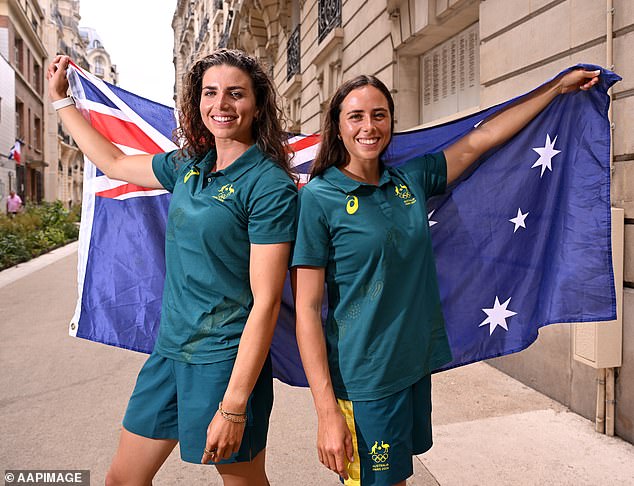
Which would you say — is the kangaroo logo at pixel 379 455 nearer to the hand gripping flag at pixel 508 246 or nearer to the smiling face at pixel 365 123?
the hand gripping flag at pixel 508 246

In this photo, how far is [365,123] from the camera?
2041mm

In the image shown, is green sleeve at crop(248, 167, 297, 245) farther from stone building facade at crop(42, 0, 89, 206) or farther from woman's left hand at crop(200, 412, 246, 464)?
stone building facade at crop(42, 0, 89, 206)

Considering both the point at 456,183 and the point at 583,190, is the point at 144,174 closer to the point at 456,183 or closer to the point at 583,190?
the point at 456,183

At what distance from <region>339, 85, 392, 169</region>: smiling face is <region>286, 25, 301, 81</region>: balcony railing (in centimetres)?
1356

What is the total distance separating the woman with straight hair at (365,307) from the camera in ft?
6.25

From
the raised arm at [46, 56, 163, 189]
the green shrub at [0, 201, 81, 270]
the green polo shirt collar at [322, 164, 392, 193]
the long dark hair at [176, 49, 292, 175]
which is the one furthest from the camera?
the green shrub at [0, 201, 81, 270]

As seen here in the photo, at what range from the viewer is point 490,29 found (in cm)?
572

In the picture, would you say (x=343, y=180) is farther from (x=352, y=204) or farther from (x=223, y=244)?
(x=223, y=244)

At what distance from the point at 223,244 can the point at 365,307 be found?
0.52 meters

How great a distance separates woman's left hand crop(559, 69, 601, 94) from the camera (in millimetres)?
2604

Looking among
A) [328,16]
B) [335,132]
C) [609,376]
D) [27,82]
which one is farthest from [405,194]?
[27,82]

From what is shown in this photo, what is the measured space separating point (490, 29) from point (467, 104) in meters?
1.27

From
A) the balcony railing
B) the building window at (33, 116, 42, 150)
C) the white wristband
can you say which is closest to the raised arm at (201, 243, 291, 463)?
the white wristband

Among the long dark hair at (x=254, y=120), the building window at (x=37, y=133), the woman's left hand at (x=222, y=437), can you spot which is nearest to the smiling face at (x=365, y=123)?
the long dark hair at (x=254, y=120)
